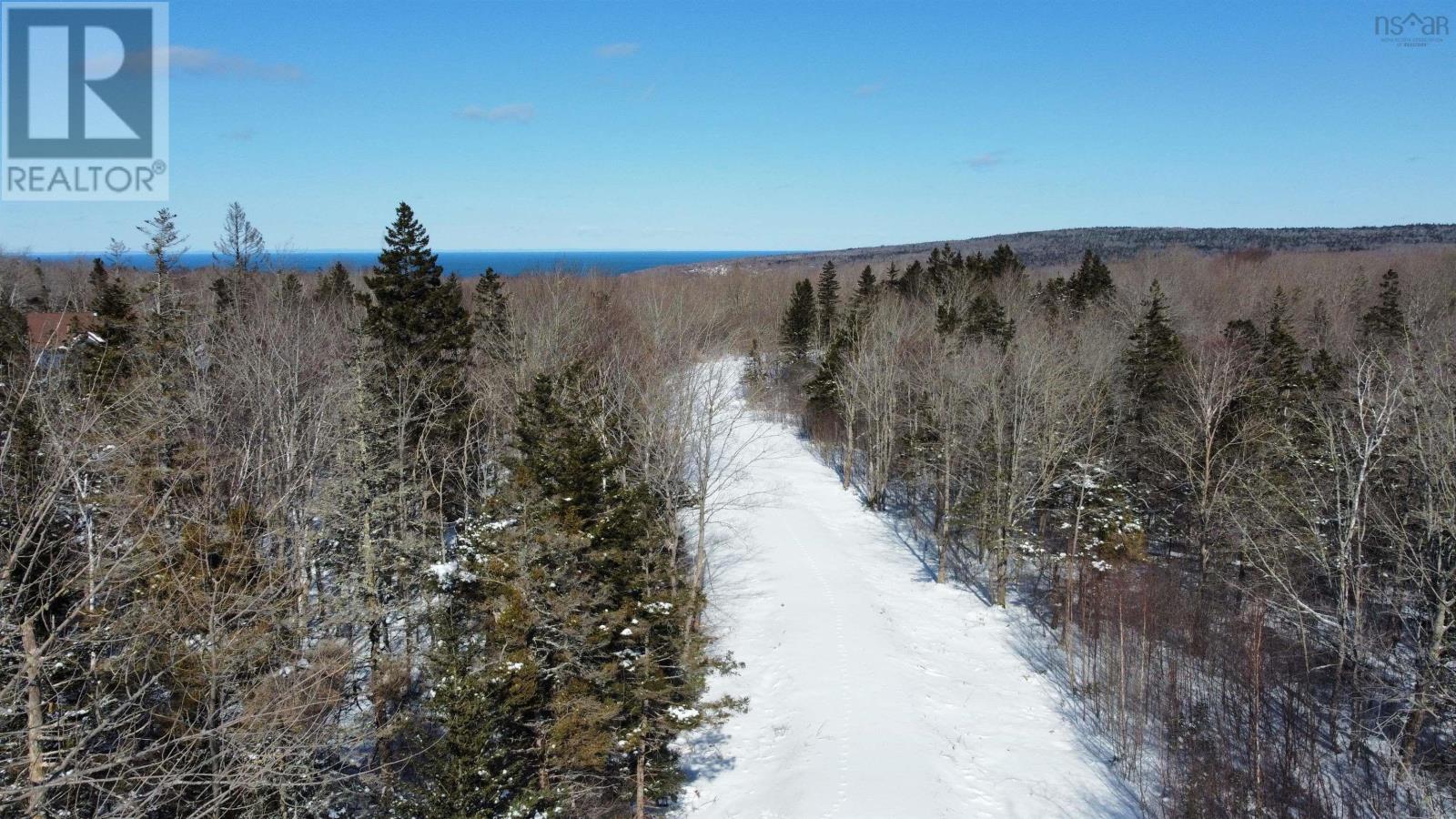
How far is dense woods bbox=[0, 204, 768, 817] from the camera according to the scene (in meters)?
9.90

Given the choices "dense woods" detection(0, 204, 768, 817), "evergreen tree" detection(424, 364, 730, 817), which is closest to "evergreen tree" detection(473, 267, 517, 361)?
"dense woods" detection(0, 204, 768, 817)

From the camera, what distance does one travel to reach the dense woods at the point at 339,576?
990 cm

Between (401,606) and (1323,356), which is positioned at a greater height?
(1323,356)

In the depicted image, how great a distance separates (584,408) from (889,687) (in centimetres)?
1275

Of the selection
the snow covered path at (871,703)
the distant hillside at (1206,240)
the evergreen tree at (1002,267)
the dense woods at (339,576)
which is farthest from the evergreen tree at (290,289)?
the distant hillside at (1206,240)

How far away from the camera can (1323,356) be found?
3566cm

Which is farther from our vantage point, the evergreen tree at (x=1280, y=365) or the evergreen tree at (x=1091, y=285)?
the evergreen tree at (x=1091, y=285)

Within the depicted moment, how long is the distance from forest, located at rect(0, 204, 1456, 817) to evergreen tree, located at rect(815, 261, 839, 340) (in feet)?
58.3

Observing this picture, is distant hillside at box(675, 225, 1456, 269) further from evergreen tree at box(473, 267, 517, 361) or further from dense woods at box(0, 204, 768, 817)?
dense woods at box(0, 204, 768, 817)

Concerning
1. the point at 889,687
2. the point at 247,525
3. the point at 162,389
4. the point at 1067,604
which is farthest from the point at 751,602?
the point at 162,389

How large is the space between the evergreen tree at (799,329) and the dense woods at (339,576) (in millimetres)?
33103

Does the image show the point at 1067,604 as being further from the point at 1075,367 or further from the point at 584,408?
the point at 584,408

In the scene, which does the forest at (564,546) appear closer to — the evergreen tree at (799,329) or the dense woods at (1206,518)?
the dense woods at (1206,518)

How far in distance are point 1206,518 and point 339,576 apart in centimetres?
2987
